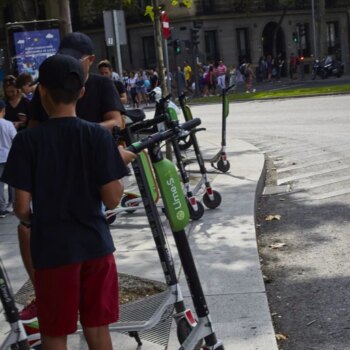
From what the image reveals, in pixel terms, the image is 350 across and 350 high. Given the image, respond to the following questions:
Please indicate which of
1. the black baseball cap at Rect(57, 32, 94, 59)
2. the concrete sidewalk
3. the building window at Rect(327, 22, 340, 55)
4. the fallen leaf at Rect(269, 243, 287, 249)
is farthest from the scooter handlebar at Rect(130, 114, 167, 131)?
the building window at Rect(327, 22, 340, 55)

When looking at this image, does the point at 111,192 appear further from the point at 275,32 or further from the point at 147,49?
the point at 275,32

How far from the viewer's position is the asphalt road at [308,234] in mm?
4555

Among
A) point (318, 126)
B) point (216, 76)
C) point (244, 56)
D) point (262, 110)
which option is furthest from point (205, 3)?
point (318, 126)

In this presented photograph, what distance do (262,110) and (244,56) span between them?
103 feet

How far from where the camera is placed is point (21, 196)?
308 cm

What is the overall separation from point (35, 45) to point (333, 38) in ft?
169

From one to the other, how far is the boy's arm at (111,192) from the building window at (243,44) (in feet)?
169

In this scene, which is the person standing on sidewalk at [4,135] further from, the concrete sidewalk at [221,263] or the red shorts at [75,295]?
the red shorts at [75,295]

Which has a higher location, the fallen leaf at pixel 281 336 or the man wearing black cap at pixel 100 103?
the man wearing black cap at pixel 100 103

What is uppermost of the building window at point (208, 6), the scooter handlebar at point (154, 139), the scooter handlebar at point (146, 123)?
the building window at point (208, 6)

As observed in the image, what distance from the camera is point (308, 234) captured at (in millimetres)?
6887

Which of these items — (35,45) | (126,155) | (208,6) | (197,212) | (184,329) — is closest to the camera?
(126,155)

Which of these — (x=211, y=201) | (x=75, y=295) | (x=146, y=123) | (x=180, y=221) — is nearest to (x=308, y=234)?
(x=211, y=201)

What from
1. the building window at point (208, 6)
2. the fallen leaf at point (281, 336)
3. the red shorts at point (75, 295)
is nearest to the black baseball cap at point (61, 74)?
the red shorts at point (75, 295)
